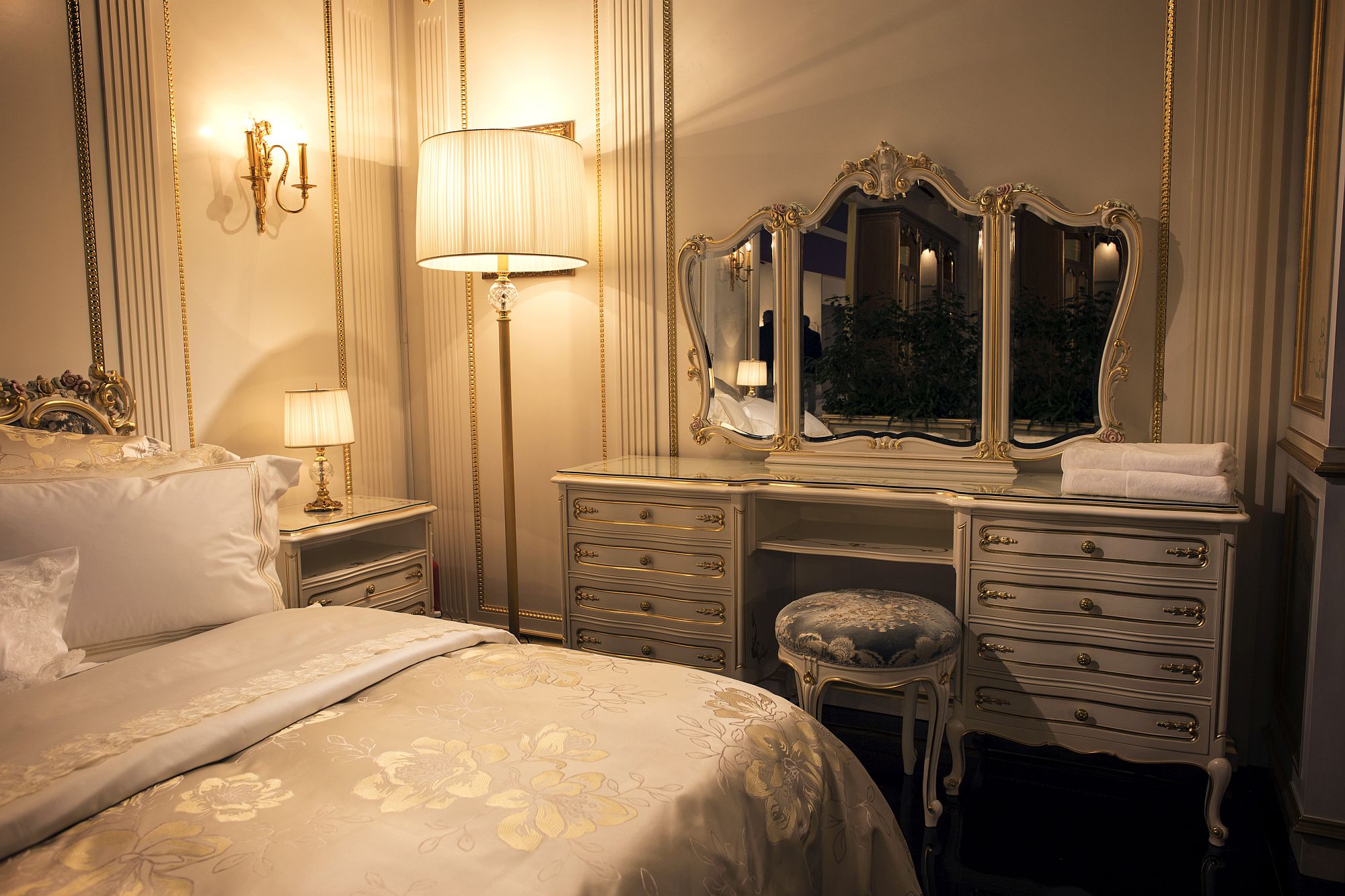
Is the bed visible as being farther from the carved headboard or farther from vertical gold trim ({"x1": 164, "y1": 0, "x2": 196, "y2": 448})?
vertical gold trim ({"x1": 164, "y1": 0, "x2": 196, "y2": 448})

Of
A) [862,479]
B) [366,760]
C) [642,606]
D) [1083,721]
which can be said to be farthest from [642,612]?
[366,760]

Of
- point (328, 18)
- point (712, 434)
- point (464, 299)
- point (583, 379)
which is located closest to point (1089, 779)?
point (712, 434)

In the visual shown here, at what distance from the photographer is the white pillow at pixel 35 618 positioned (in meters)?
1.61

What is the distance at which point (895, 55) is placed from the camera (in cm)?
300

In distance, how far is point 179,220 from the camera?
294 centimetres

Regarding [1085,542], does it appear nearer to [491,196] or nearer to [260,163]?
[491,196]

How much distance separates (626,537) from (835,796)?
155 centimetres

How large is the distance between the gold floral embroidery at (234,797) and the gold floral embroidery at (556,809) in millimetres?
305

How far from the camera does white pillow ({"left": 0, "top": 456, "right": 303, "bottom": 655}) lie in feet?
6.01

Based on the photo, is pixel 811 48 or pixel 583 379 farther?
pixel 583 379

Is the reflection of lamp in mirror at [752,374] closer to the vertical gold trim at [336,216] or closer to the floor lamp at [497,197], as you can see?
the floor lamp at [497,197]

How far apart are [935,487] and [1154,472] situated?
0.57 meters

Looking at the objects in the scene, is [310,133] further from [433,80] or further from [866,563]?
[866,563]

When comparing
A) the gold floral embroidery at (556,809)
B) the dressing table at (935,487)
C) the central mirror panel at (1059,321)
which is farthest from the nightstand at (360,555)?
the central mirror panel at (1059,321)
